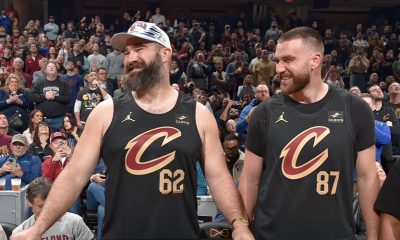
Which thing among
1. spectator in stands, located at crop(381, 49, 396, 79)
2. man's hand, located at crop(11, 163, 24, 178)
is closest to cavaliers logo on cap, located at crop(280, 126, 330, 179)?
man's hand, located at crop(11, 163, 24, 178)

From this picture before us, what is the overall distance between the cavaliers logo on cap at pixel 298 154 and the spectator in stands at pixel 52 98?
7764 mm

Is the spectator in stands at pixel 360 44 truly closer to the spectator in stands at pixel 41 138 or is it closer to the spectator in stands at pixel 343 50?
the spectator in stands at pixel 343 50

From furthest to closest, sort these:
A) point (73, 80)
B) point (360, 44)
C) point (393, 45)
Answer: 1. point (393, 45)
2. point (360, 44)
3. point (73, 80)

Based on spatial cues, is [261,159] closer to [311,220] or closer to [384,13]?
[311,220]

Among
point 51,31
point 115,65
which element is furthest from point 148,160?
point 51,31

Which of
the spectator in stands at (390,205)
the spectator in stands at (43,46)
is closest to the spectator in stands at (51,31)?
the spectator in stands at (43,46)

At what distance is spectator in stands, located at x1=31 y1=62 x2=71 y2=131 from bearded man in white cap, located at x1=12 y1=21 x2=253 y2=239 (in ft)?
24.5

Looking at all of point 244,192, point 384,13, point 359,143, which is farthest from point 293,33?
point 384,13

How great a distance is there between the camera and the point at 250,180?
3375 mm

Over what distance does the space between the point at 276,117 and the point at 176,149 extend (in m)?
0.52

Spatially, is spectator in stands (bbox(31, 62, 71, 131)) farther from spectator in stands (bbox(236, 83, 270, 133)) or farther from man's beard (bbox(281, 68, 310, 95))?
man's beard (bbox(281, 68, 310, 95))

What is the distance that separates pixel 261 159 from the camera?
3.32m

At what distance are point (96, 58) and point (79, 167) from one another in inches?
458

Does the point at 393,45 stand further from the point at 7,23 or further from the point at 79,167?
the point at 79,167
